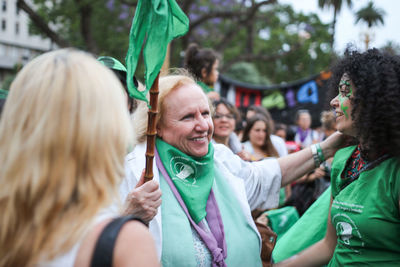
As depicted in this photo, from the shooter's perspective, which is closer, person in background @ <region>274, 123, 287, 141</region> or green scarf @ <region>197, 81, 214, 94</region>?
green scarf @ <region>197, 81, 214, 94</region>

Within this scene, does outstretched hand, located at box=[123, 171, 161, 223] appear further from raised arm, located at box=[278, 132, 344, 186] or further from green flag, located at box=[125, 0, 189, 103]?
raised arm, located at box=[278, 132, 344, 186]

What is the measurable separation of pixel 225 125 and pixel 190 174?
225cm

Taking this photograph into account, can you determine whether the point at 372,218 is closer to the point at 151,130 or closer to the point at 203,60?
the point at 151,130

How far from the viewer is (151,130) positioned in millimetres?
1727

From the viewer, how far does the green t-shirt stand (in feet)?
5.55

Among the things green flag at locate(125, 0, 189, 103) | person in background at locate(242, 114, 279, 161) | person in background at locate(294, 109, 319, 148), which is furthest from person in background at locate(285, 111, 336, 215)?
person in background at locate(294, 109, 319, 148)

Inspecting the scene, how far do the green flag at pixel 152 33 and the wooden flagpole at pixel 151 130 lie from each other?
0.10 m

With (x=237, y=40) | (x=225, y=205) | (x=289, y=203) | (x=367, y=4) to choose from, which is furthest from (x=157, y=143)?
(x=367, y=4)

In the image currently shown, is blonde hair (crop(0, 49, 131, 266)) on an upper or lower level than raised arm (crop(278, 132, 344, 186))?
upper

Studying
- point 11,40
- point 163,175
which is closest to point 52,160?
point 163,175

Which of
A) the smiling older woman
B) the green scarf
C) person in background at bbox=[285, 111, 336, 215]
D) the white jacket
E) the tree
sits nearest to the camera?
the smiling older woman

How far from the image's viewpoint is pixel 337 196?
78.7 inches

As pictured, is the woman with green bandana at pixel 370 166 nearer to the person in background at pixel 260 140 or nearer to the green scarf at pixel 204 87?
the green scarf at pixel 204 87

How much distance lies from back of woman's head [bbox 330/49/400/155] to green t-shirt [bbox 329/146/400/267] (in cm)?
12
